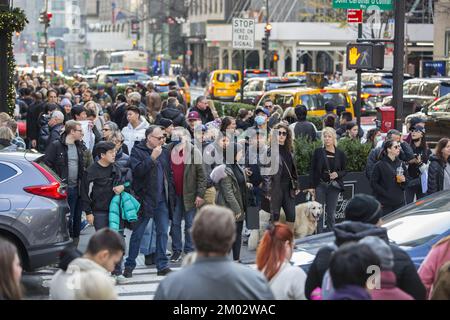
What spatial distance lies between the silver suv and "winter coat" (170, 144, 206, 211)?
176 cm

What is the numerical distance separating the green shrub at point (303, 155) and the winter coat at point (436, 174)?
204cm

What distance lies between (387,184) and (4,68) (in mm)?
8846

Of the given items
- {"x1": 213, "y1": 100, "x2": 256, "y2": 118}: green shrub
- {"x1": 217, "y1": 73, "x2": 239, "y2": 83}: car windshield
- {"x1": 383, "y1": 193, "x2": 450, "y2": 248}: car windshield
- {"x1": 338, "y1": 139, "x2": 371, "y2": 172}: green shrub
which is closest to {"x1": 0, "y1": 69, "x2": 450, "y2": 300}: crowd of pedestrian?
{"x1": 338, "y1": 139, "x2": 371, "y2": 172}: green shrub

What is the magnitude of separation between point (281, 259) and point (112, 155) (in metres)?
5.49

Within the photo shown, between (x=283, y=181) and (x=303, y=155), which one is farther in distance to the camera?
(x=303, y=155)

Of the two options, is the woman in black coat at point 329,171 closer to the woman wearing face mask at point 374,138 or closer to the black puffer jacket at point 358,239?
the woman wearing face mask at point 374,138

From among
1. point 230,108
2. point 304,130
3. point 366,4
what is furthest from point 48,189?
point 230,108

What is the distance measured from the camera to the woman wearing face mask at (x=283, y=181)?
554 inches

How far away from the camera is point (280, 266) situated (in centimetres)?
729

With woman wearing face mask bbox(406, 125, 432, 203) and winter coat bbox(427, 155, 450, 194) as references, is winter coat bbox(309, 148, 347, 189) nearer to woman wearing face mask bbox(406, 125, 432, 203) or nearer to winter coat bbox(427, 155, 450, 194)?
woman wearing face mask bbox(406, 125, 432, 203)

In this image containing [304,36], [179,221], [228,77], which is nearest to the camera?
[179,221]

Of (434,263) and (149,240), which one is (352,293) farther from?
(149,240)

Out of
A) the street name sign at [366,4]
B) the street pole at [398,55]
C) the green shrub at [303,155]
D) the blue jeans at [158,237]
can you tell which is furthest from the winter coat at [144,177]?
the street name sign at [366,4]
